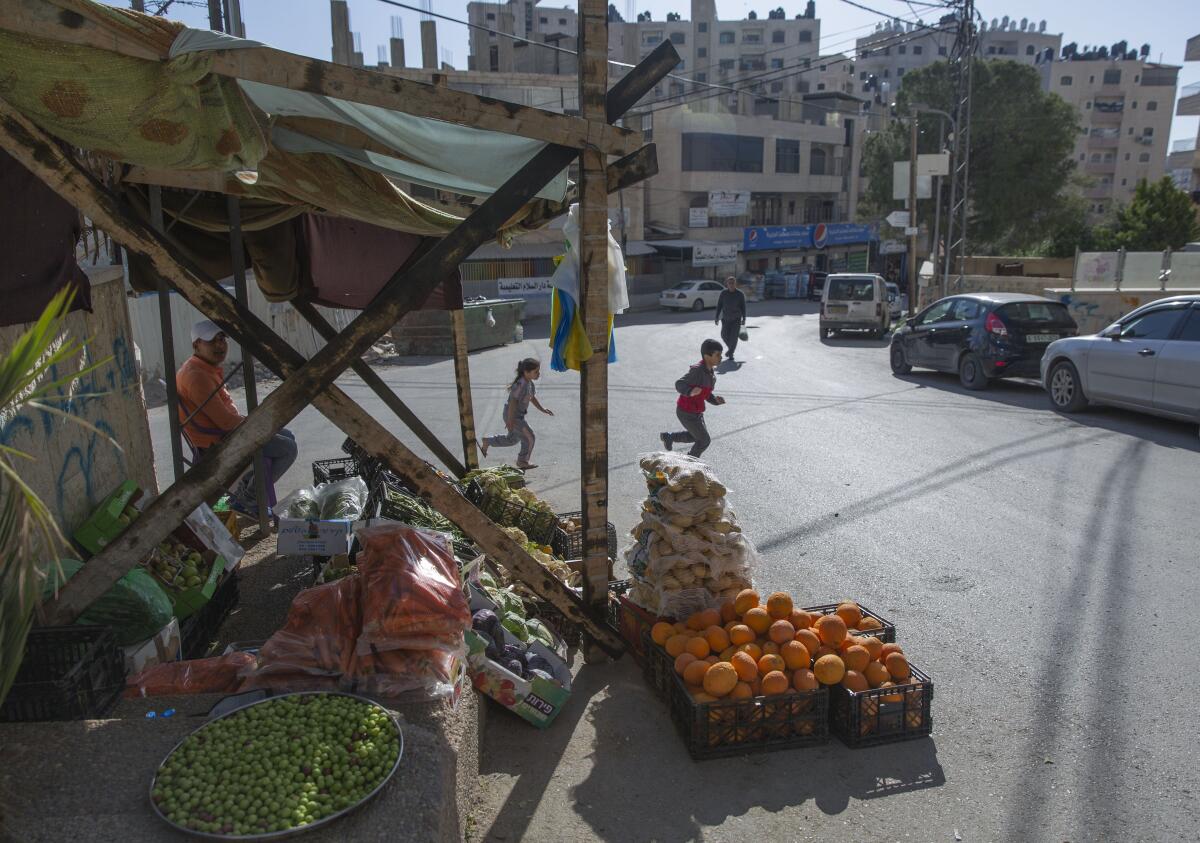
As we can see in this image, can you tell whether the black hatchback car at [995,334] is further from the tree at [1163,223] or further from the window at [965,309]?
the tree at [1163,223]

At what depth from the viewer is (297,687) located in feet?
11.4

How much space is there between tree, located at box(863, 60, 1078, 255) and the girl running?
3529cm

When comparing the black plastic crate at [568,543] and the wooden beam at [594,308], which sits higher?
the wooden beam at [594,308]

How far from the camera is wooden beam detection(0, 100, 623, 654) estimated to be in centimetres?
324

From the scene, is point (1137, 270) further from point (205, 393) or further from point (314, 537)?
point (314, 537)

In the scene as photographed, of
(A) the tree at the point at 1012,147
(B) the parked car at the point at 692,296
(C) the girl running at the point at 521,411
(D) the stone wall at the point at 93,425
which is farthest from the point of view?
(A) the tree at the point at 1012,147

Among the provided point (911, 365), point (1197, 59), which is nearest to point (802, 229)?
point (1197, 59)

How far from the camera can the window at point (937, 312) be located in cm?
1528

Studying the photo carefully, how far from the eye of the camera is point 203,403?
6500 mm

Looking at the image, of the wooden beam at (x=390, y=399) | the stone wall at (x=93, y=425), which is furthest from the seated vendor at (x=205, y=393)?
the wooden beam at (x=390, y=399)

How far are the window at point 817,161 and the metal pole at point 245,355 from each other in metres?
54.9

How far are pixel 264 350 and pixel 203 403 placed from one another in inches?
127

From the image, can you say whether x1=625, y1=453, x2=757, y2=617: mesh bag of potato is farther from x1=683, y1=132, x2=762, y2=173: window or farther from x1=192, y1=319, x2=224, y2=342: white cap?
x1=683, y1=132, x2=762, y2=173: window

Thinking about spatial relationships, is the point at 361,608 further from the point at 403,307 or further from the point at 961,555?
the point at 961,555
